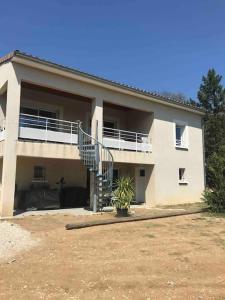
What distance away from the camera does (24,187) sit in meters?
15.9

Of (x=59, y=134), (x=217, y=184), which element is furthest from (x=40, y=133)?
(x=217, y=184)

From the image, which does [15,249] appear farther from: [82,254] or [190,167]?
[190,167]

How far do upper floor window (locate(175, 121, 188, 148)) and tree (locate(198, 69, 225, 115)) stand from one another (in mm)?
22478

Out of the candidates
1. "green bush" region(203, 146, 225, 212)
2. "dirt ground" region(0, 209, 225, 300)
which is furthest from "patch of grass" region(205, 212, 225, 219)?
"dirt ground" region(0, 209, 225, 300)

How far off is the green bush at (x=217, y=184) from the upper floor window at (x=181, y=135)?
6132 mm

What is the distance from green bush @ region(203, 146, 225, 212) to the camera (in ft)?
47.1

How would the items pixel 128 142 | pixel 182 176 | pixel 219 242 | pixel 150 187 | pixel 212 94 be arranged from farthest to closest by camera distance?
1. pixel 212 94
2. pixel 182 176
3. pixel 150 187
4. pixel 128 142
5. pixel 219 242

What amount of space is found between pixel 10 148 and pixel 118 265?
26.8 feet

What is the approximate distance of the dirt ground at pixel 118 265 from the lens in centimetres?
498

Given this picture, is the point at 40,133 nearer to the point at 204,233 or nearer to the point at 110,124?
the point at 110,124

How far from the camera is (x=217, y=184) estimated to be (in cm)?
1451

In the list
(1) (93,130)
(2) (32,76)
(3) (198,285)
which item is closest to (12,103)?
(2) (32,76)

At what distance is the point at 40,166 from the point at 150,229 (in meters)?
8.51

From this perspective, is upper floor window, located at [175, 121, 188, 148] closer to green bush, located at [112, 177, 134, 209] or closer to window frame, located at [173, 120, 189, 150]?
window frame, located at [173, 120, 189, 150]
